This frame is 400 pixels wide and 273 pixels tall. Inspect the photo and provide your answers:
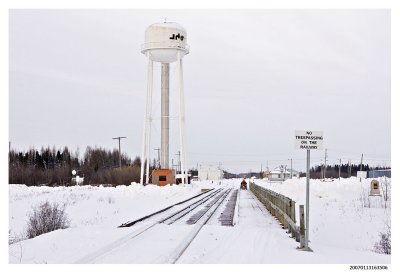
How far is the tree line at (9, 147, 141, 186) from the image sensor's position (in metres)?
69.1

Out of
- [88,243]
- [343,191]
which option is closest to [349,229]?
[88,243]

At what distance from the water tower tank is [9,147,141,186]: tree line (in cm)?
2340

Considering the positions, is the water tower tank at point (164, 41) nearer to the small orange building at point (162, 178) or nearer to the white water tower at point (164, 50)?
the white water tower at point (164, 50)

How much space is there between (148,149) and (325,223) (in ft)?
99.1

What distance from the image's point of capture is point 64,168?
280 ft

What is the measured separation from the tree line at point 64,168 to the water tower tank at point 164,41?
23396 millimetres

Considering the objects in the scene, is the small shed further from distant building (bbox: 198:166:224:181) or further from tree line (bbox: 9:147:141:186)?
distant building (bbox: 198:166:224:181)

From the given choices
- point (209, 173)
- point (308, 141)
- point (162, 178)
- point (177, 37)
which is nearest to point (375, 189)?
point (162, 178)

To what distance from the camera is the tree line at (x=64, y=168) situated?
69.1 meters

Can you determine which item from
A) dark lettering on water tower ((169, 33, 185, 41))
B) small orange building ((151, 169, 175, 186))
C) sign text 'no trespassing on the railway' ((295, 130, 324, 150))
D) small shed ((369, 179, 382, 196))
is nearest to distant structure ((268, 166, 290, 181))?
small orange building ((151, 169, 175, 186))

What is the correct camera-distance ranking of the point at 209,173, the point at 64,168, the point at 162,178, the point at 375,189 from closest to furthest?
1. the point at 375,189
2. the point at 162,178
3. the point at 64,168
4. the point at 209,173

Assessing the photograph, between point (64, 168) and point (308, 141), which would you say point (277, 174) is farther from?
point (308, 141)

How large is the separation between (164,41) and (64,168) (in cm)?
4362
